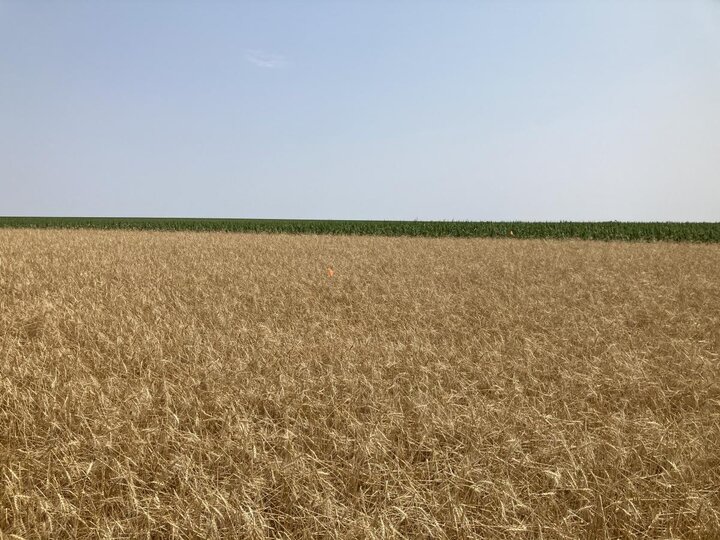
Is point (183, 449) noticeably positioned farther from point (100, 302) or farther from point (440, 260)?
point (440, 260)

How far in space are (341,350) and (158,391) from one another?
71.0 inches

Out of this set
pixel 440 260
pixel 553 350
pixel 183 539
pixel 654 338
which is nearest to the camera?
pixel 183 539

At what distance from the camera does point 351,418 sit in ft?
11.6

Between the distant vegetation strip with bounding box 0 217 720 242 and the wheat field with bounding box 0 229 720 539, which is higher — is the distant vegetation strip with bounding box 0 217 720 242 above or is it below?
above

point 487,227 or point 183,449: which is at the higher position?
point 487,227

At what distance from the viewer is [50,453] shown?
302 centimetres

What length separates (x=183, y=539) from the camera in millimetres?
2377

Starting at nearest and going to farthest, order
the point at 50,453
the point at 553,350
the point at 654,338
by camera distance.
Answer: the point at 50,453
the point at 553,350
the point at 654,338

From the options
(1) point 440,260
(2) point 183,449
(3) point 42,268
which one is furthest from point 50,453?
(1) point 440,260

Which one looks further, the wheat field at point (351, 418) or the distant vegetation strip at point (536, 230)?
the distant vegetation strip at point (536, 230)

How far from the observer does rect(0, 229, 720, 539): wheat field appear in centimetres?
257

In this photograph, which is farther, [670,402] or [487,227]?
[487,227]

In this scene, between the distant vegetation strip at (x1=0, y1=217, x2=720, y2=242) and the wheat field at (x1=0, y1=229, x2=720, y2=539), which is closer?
the wheat field at (x1=0, y1=229, x2=720, y2=539)

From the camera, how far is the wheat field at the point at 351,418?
2.57 metres
